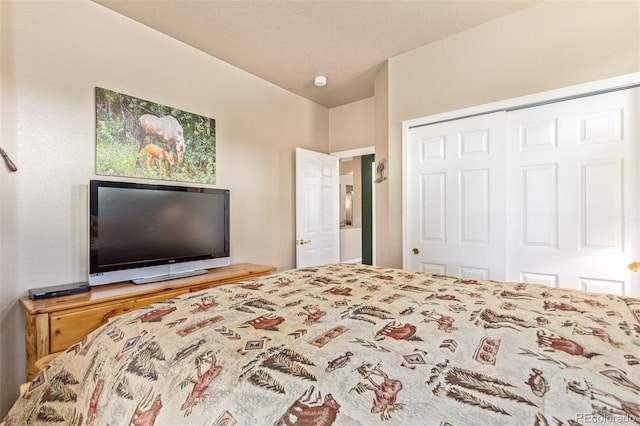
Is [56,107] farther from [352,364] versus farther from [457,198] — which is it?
[457,198]

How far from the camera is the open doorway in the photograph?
18.7 feet

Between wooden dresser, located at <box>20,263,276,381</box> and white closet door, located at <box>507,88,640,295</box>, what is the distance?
2.76 m

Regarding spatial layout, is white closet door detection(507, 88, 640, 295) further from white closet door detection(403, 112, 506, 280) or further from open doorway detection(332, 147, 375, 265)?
open doorway detection(332, 147, 375, 265)

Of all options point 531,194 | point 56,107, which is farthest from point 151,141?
point 531,194

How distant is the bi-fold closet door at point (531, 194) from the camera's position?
1991 millimetres

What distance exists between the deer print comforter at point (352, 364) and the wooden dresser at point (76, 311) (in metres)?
0.80

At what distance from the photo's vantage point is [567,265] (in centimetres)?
216

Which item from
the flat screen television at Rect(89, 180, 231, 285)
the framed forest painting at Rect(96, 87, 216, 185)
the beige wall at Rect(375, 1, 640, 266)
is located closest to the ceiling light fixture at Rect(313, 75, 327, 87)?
the beige wall at Rect(375, 1, 640, 266)

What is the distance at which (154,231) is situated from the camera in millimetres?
2395

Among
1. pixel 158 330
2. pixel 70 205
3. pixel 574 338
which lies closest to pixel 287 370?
pixel 158 330

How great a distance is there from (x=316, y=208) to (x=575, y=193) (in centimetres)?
268

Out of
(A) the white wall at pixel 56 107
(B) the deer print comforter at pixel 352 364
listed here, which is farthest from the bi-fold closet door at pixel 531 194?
(A) the white wall at pixel 56 107

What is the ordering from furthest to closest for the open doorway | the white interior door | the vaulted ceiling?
the open doorway, the white interior door, the vaulted ceiling

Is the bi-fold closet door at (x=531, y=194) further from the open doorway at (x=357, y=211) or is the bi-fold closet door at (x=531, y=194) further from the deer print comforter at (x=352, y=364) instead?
the open doorway at (x=357, y=211)
